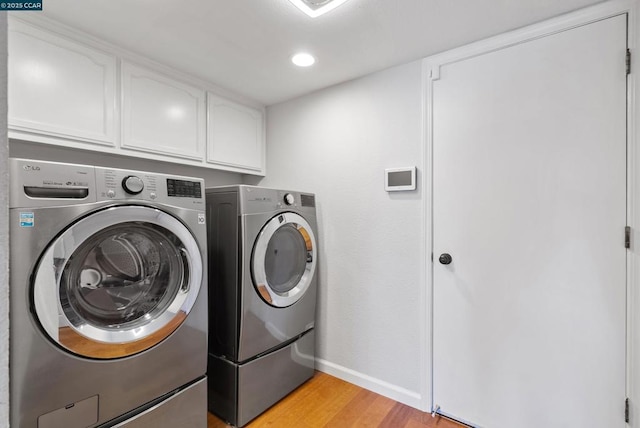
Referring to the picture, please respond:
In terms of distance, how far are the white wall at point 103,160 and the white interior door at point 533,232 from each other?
1737 mm

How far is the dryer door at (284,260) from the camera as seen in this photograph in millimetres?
1755

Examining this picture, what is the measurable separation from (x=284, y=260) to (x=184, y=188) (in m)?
0.81

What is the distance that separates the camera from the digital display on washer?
4.55ft

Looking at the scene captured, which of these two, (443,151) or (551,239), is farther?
(443,151)

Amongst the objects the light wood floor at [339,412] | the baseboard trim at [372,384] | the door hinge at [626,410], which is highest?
the door hinge at [626,410]

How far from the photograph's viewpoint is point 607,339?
1.35 metres

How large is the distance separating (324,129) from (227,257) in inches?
46.3

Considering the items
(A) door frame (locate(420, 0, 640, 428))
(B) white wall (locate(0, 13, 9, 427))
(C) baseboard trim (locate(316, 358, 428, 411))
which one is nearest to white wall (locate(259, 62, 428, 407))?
(C) baseboard trim (locate(316, 358, 428, 411))

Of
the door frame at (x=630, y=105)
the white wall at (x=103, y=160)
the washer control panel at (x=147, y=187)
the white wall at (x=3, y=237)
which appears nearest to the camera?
the white wall at (x=3, y=237)

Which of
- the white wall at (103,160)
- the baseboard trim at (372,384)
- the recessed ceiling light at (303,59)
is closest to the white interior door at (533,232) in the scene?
the baseboard trim at (372,384)

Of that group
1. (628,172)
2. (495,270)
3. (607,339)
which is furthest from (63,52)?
(607,339)

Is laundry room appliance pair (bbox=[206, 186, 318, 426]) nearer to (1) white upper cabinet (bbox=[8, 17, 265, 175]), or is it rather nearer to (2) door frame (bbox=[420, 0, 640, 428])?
(1) white upper cabinet (bbox=[8, 17, 265, 175])

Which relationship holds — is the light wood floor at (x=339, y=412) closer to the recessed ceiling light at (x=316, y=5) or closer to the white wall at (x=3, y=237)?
the white wall at (x=3, y=237)

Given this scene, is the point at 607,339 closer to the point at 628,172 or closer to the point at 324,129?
the point at 628,172
